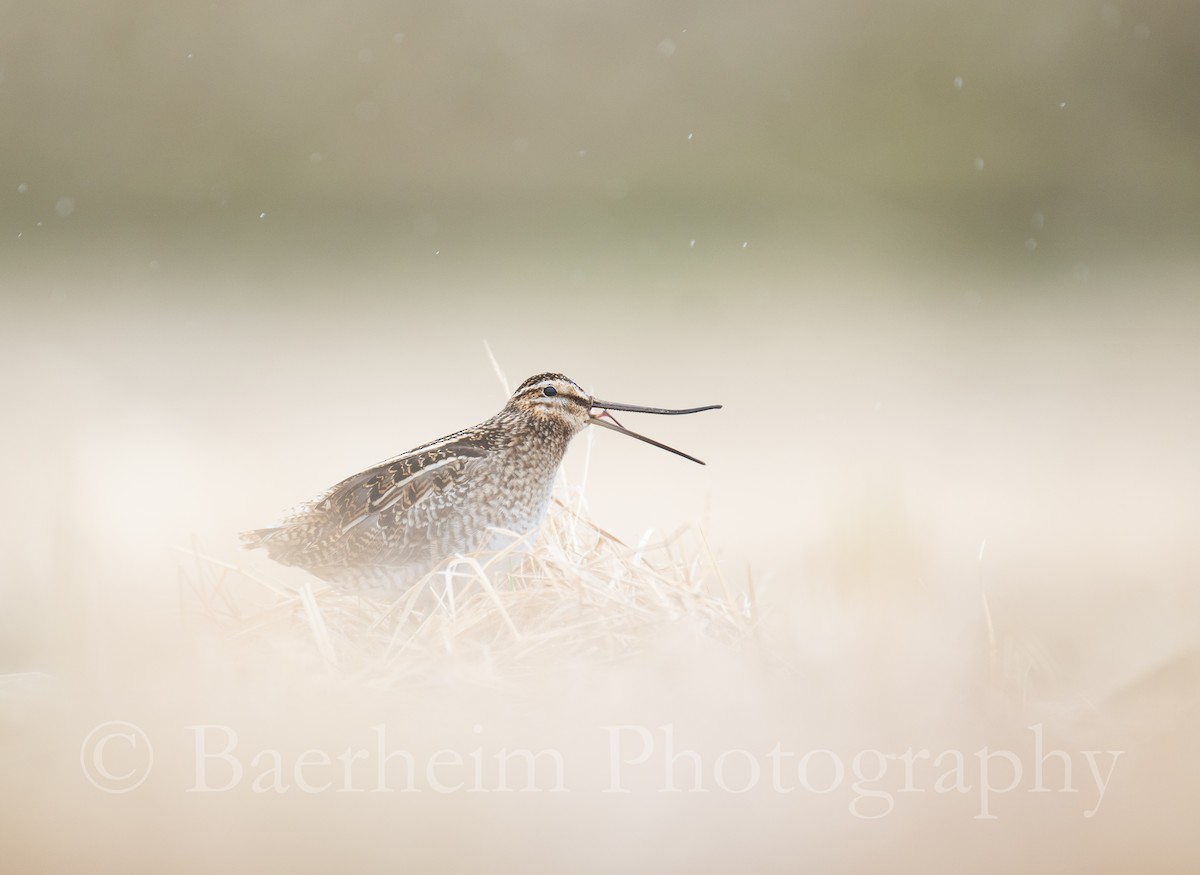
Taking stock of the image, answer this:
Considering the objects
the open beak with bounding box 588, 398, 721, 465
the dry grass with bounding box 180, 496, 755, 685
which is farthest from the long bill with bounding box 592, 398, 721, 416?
the dry grass with bounding box 180, 496, 755, 685

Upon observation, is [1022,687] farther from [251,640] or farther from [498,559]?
[251,640]

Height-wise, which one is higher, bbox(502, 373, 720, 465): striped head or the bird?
bbox(502, 373, 720, 465): striped head

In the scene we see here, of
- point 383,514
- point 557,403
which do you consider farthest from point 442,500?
point 557,403

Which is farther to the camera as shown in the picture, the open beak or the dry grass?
the open beak

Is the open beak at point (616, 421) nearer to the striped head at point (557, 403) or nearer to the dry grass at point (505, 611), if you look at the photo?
the striped head at point (557, 403)

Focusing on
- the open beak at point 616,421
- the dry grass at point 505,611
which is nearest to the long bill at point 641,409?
the open beak at point 616,421

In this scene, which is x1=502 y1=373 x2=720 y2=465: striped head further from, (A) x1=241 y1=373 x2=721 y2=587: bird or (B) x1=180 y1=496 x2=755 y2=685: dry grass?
(B) x1=180 y1=496 x2=755 y2=685: dry grass

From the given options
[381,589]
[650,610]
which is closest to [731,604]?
[650,610]

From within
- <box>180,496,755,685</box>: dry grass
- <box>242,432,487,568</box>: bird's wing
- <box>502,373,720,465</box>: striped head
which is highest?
<box>502,373,720,465</box>: striped head
